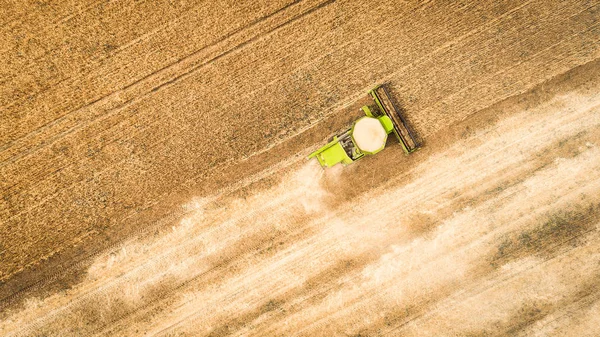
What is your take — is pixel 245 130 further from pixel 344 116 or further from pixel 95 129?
pixel 95 129

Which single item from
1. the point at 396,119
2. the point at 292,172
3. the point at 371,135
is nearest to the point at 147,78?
the point at 292,172

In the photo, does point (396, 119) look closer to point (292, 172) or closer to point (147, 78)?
point (292, 172)

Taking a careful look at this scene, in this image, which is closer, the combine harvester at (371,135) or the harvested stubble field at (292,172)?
Answer: the combine harvester at (371,135)

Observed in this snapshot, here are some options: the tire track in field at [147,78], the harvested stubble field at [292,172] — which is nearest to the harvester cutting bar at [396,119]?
the harvested stubble field at [292,172]

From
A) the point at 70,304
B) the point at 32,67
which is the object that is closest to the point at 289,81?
the point at 32,67

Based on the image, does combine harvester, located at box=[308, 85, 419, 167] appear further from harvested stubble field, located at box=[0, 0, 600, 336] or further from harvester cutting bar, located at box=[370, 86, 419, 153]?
harvested stubble field, located at box=[0, 0, 600, 336]

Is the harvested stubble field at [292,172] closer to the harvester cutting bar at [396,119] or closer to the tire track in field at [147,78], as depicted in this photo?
the tire track in field at [147,78]
